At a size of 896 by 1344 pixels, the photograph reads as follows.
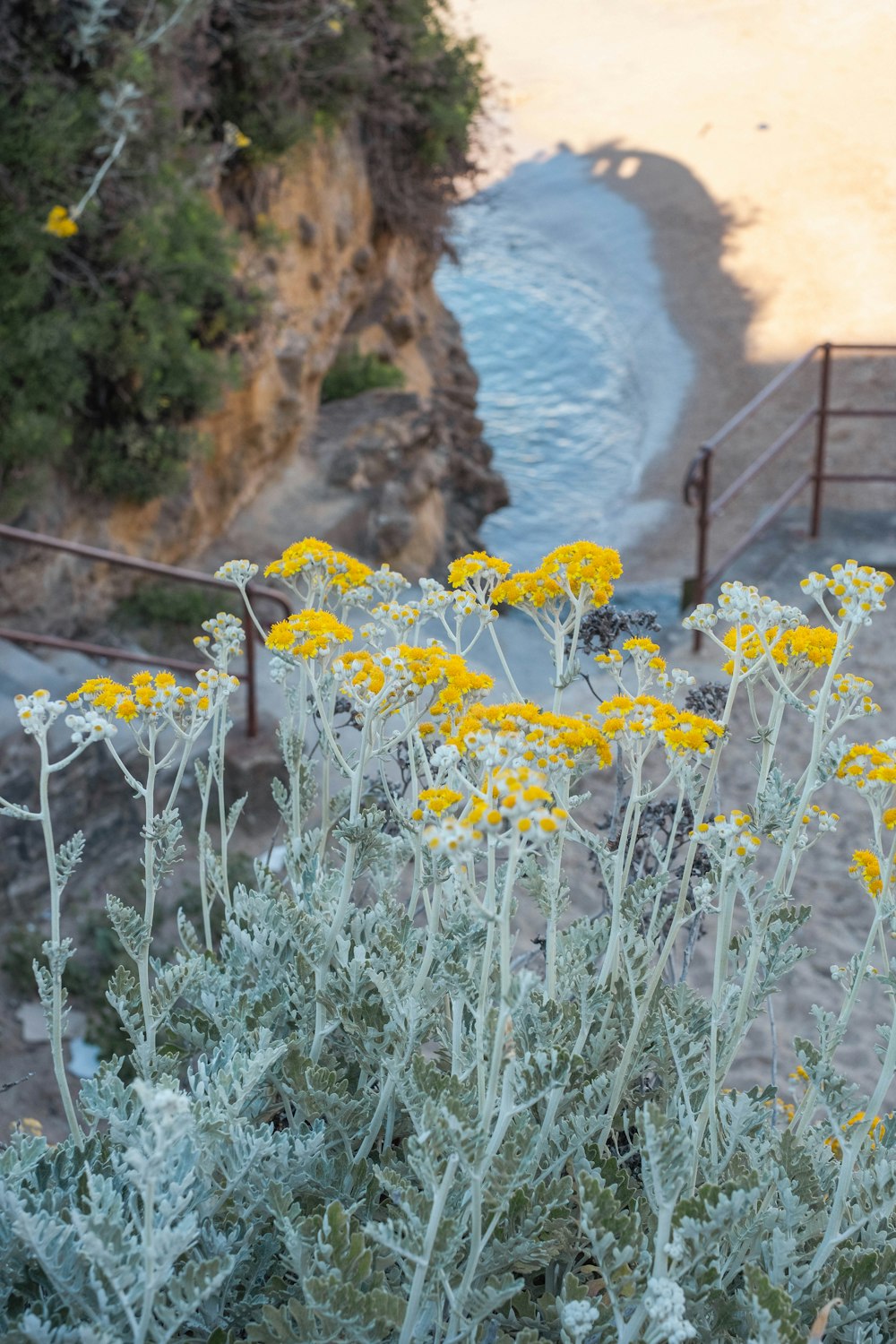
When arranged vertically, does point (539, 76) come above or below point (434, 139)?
above

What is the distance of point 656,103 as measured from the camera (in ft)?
60.7

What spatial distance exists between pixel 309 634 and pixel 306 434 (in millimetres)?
6760

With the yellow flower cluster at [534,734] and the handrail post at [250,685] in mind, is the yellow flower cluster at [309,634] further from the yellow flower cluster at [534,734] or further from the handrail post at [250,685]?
the handrail post at [250,685]

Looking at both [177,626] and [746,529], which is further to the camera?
[746,529]

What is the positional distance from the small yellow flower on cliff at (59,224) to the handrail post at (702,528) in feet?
10.4

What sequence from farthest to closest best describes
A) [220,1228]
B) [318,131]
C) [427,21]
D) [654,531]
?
1. [654,531]
2. [427,21]
3. [318,131]
4. [220,1228]

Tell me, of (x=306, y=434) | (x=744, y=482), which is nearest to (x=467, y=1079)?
(x=744, y=482)

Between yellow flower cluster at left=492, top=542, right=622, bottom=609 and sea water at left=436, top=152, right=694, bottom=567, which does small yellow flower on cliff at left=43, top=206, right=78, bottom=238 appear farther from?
sea water at left=436, top=152, right=694, bottom=567

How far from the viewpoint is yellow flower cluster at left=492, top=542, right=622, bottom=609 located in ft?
6.15

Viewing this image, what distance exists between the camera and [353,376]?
30.2 feet

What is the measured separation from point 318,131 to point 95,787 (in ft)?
17.7

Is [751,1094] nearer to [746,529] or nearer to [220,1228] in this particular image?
[220,1228]

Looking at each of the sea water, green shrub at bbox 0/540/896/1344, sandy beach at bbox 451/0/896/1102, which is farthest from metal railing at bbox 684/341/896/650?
green shrub at bbox 0/540/896/1344

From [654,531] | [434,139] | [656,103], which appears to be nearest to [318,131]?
[434,139]
